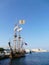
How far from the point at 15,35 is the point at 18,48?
10.9 m

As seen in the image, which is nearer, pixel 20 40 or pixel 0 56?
pixel 0 56

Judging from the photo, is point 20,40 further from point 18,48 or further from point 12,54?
point 12,54

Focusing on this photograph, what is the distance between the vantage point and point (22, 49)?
416 ft

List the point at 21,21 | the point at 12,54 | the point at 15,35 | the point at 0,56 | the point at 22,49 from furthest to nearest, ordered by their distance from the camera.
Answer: the point at 22,49
the point at 15,35
the point at 21,21
the point at 12,54
the point at 0,56

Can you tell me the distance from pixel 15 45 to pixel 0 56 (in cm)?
2992

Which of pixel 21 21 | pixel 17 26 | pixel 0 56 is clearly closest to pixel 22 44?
pixel 17 26

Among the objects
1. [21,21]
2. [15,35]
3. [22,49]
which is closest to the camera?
[21,21]

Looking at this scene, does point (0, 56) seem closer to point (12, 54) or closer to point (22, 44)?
point (12, 54)

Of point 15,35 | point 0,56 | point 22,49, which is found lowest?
point 0,56

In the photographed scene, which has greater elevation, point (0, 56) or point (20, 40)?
point (20, 40)

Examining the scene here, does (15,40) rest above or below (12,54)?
above

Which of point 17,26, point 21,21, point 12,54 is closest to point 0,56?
point 12,54

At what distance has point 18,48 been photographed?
124 metres

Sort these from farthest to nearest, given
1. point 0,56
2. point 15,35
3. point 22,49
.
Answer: point 22,49 → point 15,35 → point 0,56
